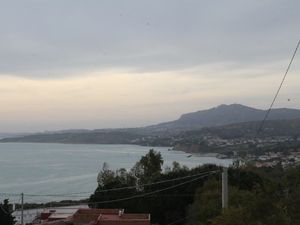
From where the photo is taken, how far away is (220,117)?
522 feet

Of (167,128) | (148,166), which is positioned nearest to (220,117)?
(167,128)

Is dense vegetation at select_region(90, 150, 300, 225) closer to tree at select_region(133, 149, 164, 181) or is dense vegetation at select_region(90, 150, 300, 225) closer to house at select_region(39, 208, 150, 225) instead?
tree at select_region(133, 149, 164, 181)

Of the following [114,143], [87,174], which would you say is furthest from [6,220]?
[114,143]

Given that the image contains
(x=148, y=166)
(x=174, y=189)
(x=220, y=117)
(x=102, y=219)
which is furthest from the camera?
(x=220, y=117)

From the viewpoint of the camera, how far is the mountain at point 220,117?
124 meters

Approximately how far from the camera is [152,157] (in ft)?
116

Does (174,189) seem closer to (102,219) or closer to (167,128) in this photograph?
(102,219)

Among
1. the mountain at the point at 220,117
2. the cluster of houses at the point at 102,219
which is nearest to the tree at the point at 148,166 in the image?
the cluster of houses at the point at 102,219

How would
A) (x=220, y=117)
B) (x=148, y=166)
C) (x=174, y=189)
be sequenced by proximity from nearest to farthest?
(x=174, y=189), (x=148, y=166), (x=220, y=117)

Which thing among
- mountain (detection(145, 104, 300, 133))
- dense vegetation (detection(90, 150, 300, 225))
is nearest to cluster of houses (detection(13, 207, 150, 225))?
dense vegetation (detection(90, 150, 300, 225))

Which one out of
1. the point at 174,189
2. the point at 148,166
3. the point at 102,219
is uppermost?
the point at 148,166

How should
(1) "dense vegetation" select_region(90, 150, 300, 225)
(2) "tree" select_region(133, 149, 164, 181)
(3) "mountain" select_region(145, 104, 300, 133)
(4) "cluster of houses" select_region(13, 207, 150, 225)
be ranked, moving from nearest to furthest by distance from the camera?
(4) "cluster of houses" select_region(13, 207, 150, 225)
(1) "dense vegetation" select_region(90, 150, 300, 225)
(2) "tree" select_region(133, 149, 164, 181)
(3) "mountain" select_region(145, 104, 300, 133)

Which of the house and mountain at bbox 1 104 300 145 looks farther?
mountain at bbox 1 104 300 145

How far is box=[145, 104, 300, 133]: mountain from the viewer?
124 meters
